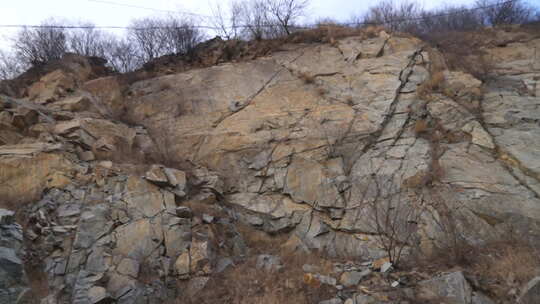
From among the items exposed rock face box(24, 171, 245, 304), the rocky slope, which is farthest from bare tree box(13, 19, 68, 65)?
exposed rock face box(24, 171, 245, 304)

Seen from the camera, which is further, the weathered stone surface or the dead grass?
the dead grass

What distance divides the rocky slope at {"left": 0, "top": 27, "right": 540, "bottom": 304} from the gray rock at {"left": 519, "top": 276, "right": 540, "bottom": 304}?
25 millimetres

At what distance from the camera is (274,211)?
821 centimetres

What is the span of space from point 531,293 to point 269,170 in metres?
5.92

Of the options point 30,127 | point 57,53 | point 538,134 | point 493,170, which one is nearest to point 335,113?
point 493,170

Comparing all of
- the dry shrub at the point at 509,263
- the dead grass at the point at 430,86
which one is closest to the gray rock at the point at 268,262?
the dry shrub at the point at 509,263

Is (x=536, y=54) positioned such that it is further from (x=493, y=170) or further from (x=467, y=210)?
(x=467, y=210)

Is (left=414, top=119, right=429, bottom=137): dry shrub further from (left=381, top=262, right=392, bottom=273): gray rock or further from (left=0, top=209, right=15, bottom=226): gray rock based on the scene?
(left=0, top=209, right=15, bottom=226): gray rock

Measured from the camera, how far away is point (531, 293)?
478cm

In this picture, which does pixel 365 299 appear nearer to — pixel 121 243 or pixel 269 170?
pixel 269 170

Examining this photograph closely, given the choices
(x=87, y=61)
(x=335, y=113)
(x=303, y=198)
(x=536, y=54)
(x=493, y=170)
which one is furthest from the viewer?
(x=87, y=61)

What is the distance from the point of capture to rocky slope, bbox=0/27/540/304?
6078 mm

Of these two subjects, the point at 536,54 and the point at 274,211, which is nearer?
the point at 274,211

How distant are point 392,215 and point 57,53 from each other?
12.9 meters
